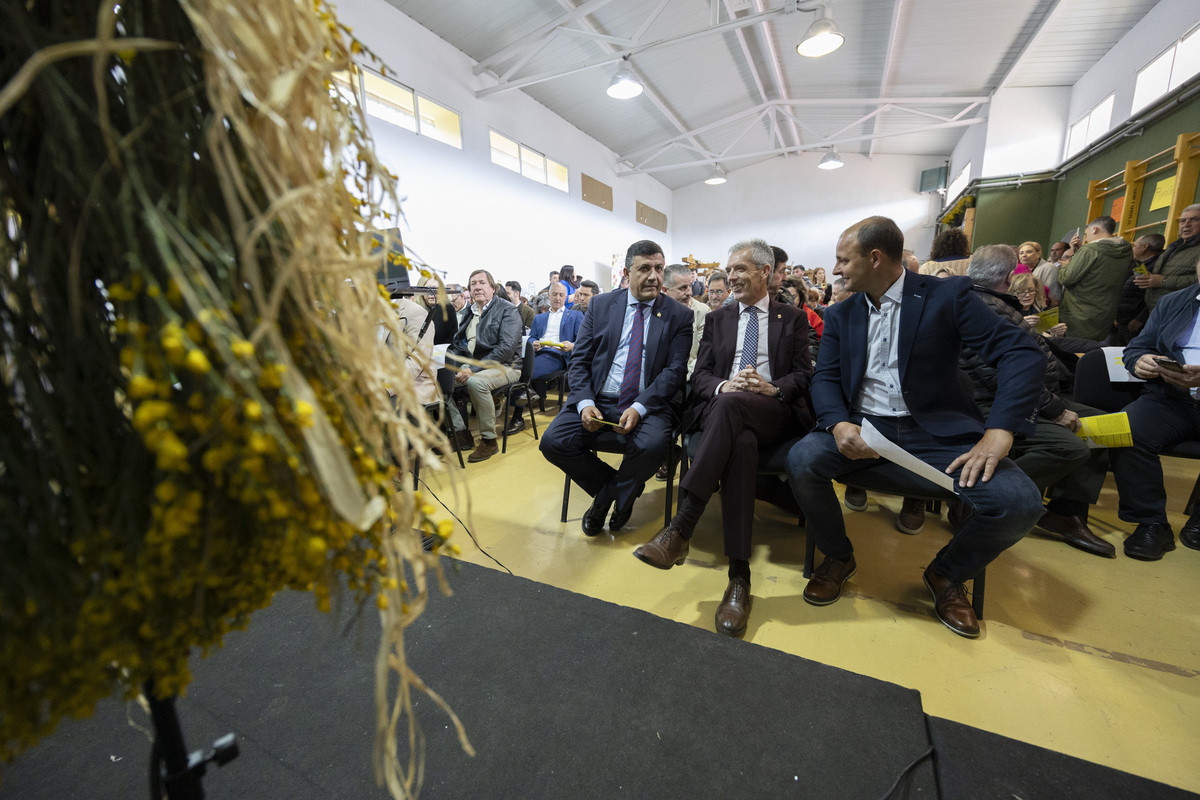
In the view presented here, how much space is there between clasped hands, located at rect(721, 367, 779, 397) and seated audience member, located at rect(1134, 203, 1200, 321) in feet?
10.3

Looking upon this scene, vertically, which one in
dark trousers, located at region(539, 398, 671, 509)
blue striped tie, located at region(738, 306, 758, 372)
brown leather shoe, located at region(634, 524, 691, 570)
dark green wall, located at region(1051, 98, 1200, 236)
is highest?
dark green wall, located at region(1051, 98, 1200, 236)

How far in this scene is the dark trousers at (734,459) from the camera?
169 cm

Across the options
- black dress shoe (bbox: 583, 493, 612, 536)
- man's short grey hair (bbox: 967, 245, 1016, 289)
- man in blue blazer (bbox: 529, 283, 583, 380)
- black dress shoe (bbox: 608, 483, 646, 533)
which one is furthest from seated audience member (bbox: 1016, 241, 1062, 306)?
black dress shoe (bbox: 583, 493, 612, 536)

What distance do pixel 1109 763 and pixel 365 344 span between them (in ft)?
5.75

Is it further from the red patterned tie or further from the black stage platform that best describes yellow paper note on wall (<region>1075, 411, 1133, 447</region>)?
the red patterned tie

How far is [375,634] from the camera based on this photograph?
126 cm

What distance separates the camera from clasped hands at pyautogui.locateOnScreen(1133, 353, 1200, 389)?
190cm

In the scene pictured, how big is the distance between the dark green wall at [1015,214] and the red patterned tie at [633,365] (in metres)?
8.07

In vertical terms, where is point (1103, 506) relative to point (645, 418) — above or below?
below

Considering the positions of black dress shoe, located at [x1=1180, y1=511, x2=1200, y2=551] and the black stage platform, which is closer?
the black stage platform

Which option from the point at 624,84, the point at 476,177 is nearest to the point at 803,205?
the point at 624,84

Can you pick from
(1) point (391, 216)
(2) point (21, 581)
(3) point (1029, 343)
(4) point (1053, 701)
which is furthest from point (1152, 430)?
(2) point (21, 581)

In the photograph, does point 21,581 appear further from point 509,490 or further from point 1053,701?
point 509,490

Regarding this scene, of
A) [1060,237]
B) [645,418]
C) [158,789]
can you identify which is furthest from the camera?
[1060,237]
